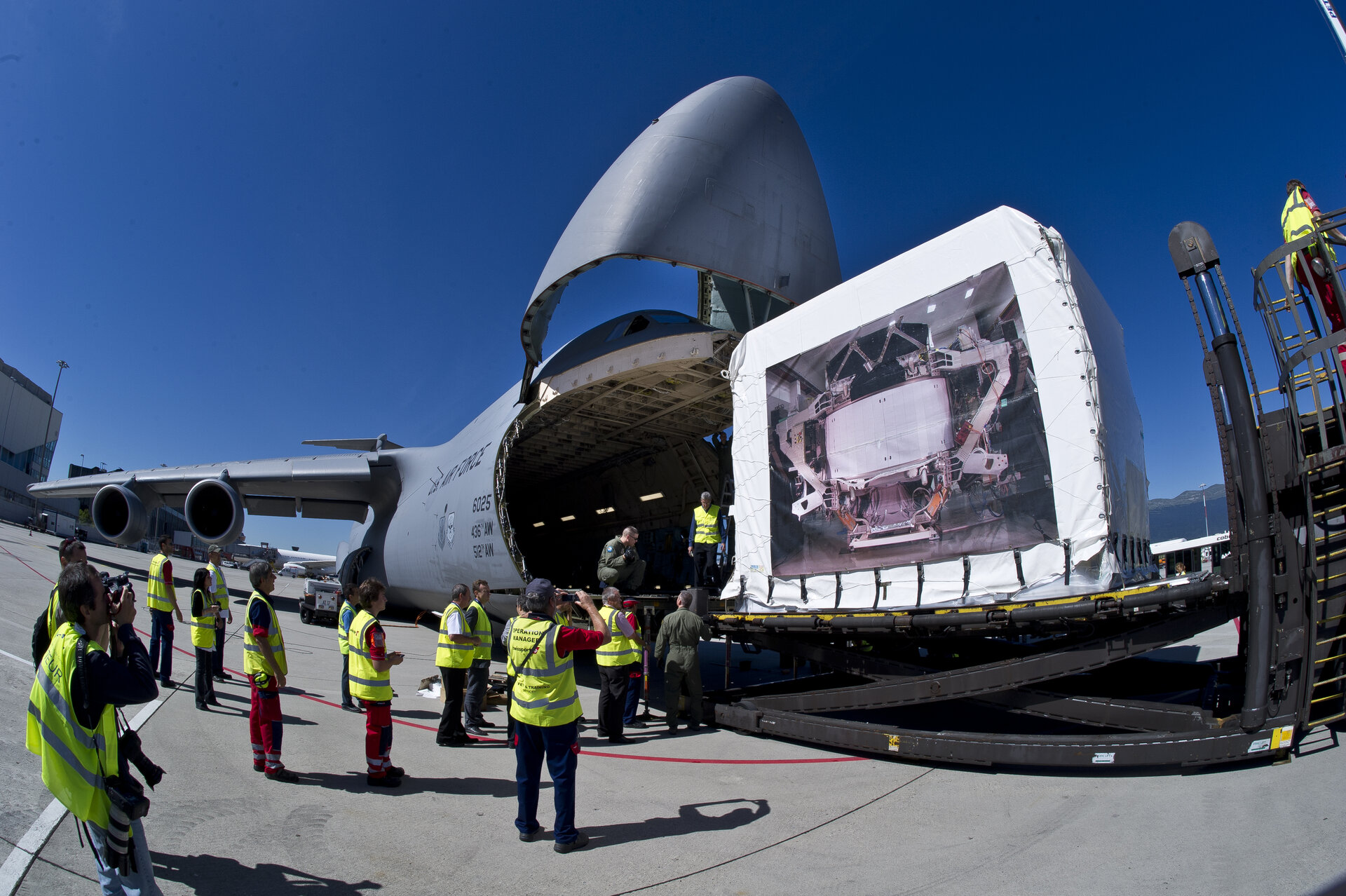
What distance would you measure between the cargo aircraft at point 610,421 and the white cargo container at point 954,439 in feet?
7.59

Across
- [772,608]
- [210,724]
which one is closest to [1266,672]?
[772,608]

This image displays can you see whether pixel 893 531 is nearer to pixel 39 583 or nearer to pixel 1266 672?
pixel 1266 672

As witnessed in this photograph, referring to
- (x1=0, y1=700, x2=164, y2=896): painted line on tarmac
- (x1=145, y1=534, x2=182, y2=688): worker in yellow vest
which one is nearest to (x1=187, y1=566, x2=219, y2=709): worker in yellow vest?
(x1=145, y1=534, x2=182, y2=688): worker in yellow vest

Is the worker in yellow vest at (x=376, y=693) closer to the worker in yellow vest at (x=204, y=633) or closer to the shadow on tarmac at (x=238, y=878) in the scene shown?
the shadow on tarmac at (x=238, y=878)

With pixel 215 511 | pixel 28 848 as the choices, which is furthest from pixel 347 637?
pixel 215 511

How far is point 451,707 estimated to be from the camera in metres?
6.07

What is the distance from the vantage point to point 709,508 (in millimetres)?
8711

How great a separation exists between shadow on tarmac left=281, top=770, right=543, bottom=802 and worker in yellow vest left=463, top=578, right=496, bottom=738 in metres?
1.55

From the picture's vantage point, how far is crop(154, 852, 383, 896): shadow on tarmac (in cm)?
305

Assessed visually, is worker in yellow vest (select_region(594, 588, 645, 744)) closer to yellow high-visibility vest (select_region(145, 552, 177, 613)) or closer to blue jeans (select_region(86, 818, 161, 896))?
blue jeans (select_region(86, 818, 161, 896))

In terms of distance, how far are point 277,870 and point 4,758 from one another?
2.09 meters

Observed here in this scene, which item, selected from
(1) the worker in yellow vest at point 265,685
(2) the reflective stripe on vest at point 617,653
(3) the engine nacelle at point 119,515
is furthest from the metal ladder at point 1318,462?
(3) the engine nacelle at point 119,515

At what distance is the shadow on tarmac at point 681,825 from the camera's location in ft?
12.8

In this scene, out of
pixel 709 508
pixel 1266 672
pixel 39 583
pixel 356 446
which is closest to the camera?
pixel 1266 672
